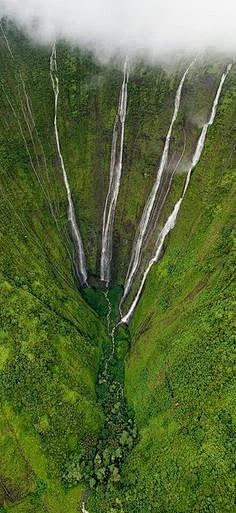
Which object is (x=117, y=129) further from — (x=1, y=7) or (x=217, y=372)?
(x=217, y=372)

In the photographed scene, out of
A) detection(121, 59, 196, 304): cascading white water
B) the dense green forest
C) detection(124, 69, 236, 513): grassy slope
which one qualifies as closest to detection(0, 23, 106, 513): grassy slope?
the dense green forest

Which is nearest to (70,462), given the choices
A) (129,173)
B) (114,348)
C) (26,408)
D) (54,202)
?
(26,408)

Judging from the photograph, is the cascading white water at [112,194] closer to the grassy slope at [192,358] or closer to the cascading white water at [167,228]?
the cascading white water at [167,228]

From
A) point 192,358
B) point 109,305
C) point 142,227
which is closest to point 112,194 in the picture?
point 142,227

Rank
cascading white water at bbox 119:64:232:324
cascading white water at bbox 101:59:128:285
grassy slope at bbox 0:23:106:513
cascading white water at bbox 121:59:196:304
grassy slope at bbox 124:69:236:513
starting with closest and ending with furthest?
grassy slope at bbox 124:69:236:513 < grassy slope at bbox 0:23:106:513 < cascading white water at bbox 119:64:232:324 < cascading white water at bbox 121:59:196:304 < cascading white water at bbox 101:59:128:285

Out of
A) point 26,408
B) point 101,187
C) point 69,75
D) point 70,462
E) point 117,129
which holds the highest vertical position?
point 69,75

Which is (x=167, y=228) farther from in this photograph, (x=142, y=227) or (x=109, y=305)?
(x=109, y=305)

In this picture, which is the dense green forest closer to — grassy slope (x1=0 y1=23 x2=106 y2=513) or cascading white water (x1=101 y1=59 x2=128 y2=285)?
grassy slope (x1=0 y1=23 x2=106 y2=513)
